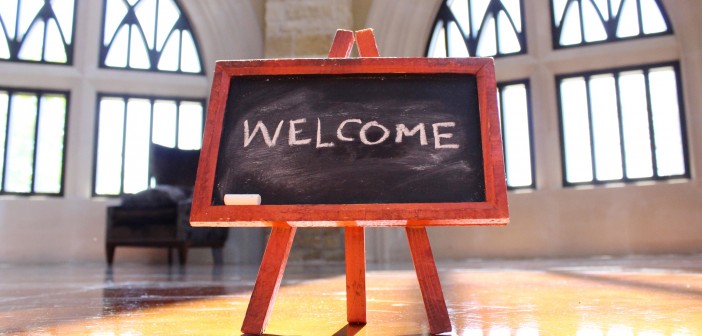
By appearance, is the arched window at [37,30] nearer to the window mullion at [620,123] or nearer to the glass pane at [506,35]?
the glass pane at [506,35]

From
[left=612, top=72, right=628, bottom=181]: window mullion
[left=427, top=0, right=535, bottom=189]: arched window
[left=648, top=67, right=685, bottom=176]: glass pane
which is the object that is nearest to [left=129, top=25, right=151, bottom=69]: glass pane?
[left=427, top=0, right=535, bottom=189]: arched window

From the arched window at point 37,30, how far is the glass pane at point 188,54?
125cm

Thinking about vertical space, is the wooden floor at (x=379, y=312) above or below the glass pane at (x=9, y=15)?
below

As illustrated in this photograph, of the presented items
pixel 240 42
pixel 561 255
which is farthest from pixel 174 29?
pixel 561 255

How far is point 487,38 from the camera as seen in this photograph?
7.23m

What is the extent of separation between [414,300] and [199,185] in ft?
2.86

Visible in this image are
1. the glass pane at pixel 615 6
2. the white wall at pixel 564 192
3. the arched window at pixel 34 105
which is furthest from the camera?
the arched window at pixel 34 105

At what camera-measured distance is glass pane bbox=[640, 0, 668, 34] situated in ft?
21.9

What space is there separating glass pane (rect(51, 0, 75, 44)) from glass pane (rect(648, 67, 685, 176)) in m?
6.55

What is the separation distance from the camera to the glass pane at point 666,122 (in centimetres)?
645

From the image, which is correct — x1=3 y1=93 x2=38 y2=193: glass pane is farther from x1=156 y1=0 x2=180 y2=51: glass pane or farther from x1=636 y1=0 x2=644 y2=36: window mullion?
x1=636 y1=0 x2=644 y2=36: window mullion

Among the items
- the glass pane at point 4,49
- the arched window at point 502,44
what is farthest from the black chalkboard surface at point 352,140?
the glass pane at point 4,49

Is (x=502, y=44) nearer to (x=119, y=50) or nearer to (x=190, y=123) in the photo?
(x=190, y=123)

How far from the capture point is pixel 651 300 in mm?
1615
